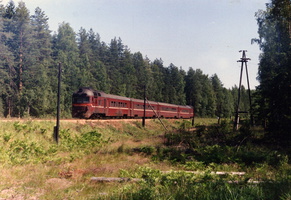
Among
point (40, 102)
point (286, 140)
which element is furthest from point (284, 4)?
point (40, 102)

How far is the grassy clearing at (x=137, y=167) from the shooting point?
6.18m

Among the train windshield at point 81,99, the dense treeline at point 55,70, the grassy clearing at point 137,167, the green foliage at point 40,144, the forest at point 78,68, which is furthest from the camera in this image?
the dense treeline at point 55,70

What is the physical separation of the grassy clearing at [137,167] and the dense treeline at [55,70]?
53.4 feet

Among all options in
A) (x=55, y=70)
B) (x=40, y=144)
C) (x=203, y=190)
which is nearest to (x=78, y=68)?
(x=55, y=70)

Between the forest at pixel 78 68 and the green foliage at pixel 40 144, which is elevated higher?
the forest at pixel 78 68

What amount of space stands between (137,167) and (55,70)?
1408 inches

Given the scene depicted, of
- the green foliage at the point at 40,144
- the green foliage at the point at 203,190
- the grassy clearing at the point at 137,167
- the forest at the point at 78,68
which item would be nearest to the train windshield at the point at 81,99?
the grassy clearing at the point at 137,167

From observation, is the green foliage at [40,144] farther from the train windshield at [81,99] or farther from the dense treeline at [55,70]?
the dense treeline at [55,70]

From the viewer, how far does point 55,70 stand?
139ft

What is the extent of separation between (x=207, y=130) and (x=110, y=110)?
1238 centimetres

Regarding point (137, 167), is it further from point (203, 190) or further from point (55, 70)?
point (55, 70)

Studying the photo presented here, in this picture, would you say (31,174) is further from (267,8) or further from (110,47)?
(110,47)

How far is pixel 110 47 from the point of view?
6662cm

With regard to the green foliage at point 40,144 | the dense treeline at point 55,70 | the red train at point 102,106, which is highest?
the dense treeline at point 55,70
